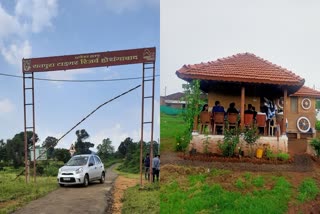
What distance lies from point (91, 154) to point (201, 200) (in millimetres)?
3139

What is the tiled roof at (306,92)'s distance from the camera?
423 cm

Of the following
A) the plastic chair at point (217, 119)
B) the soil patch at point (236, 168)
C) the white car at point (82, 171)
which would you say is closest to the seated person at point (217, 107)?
the plastic chair at point (217, 119)

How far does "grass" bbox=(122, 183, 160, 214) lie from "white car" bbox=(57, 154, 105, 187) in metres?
0.90

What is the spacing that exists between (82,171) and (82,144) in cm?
42

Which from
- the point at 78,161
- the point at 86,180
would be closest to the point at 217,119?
the point at 86,180

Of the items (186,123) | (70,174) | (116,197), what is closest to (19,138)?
(70,174)

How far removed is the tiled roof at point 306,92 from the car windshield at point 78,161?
11.3 feet

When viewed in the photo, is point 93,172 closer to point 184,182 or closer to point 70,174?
point 70,174

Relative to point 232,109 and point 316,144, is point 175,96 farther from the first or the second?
point 316,144

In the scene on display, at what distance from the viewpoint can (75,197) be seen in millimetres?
5770

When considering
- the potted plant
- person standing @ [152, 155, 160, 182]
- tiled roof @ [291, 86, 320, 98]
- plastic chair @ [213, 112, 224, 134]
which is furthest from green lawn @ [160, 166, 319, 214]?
person standing @ [152, 155, 160, 182]

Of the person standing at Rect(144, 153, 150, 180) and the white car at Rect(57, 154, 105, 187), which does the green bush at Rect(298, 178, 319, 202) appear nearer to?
the person standing at Rect(144, 153, 150, 180)

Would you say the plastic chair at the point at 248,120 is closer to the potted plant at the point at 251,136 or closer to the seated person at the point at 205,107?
the potted plant at the point at 251,136

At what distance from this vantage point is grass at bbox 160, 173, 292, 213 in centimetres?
402
